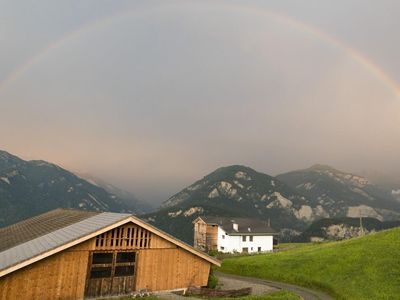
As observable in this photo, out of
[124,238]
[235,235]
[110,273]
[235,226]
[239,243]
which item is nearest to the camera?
[110,273]

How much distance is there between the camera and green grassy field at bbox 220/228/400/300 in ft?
119

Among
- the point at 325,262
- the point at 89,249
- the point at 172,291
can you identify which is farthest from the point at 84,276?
the point at 325,262

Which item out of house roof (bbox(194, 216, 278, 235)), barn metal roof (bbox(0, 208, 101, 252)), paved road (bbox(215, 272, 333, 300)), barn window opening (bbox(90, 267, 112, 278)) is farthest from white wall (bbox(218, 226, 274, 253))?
barn window opening (bbox(90, 267, 112, 278))

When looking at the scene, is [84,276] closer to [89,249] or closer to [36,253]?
[89,249]

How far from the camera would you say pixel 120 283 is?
28.3 metres

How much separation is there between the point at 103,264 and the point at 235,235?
248 ft

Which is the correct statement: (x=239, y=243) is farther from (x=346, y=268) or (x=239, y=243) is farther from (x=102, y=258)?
(x=102, y=258)

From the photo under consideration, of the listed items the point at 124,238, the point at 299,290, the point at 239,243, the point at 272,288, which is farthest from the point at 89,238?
the point at 239,243

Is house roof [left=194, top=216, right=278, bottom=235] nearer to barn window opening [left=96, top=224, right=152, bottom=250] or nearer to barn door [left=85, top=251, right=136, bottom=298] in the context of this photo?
barn window opening [left=96, top=224, right=152, bottom=250]

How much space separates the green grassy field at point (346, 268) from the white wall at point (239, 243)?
42740 mm

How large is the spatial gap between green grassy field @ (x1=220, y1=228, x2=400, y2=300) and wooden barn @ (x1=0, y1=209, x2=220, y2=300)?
15.9m

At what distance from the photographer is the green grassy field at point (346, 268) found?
1432 inches

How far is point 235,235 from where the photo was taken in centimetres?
9950

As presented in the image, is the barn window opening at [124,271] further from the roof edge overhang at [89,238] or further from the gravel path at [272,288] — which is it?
the gravel path at [272,288]
